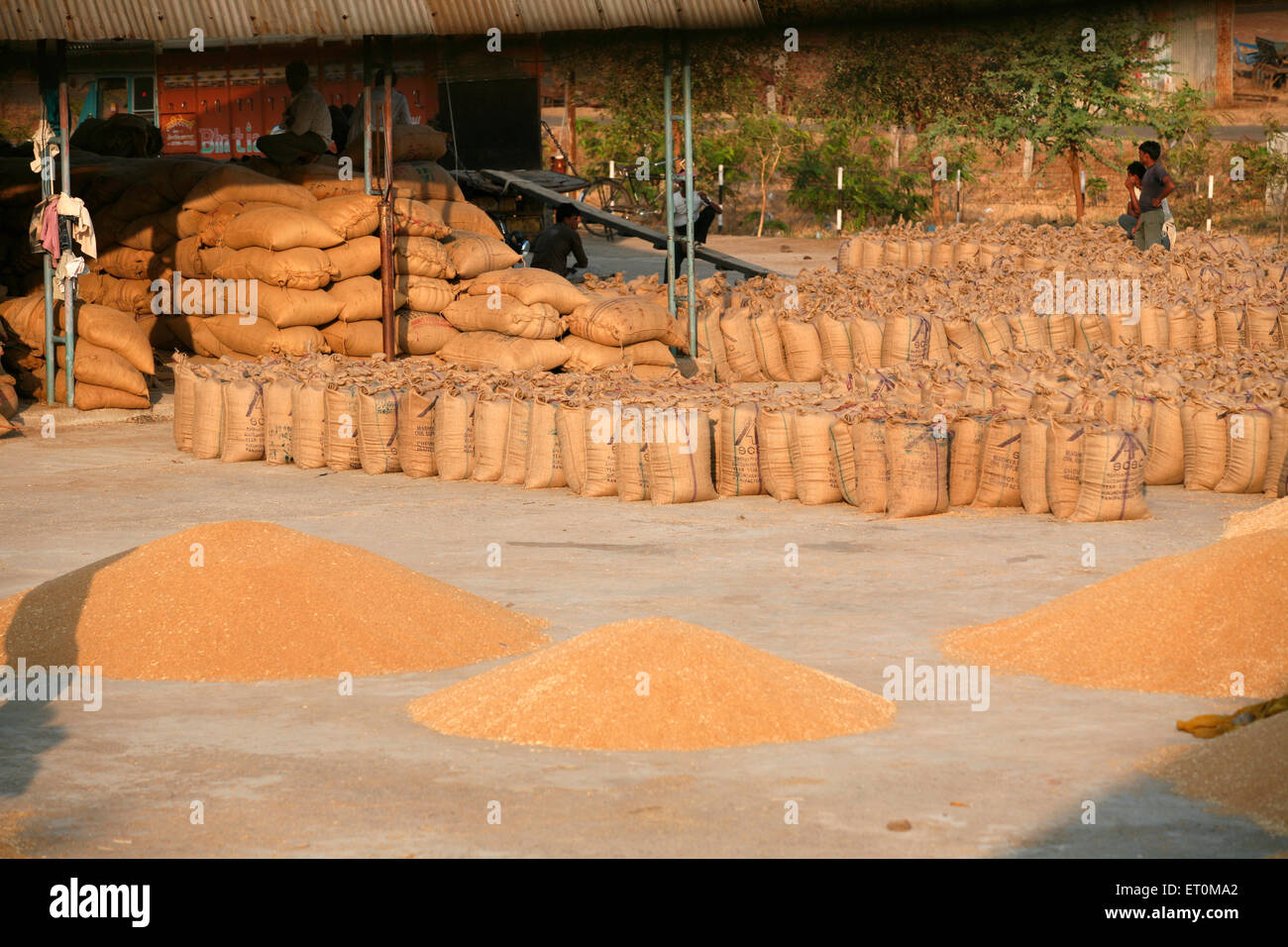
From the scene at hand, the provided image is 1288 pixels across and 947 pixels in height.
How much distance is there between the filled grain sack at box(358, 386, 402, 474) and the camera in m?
9.57

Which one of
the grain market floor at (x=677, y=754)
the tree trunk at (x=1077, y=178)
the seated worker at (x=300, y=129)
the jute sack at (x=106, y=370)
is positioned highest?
the tree trunk at (x=1077, y=178)

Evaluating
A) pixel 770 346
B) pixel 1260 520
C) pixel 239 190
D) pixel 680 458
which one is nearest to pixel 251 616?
pixel 680 458

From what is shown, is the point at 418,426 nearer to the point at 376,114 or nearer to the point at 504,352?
the point at 504,352

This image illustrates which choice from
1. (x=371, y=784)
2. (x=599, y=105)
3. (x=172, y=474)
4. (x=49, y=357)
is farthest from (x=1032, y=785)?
(x=599, y=105)

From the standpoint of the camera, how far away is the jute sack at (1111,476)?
7.72 m

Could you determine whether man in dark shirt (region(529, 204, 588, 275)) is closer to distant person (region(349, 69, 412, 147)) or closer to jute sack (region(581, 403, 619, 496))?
distant person (region(349, 69, 412, 147))

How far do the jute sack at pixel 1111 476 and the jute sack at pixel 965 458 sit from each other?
0.59 metres

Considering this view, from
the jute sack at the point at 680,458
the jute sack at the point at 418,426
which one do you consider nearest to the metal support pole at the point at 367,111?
the jute sack at the point at 418,426

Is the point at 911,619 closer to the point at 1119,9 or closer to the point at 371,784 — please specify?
the point at 371,784

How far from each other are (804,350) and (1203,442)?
4799mm

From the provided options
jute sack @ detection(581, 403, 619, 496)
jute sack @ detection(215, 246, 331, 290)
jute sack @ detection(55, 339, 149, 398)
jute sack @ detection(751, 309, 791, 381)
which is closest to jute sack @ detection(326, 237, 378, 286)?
jute sack @ detection(215, 246, 331, 290)

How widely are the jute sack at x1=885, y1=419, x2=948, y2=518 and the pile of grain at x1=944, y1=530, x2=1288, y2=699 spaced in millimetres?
2438

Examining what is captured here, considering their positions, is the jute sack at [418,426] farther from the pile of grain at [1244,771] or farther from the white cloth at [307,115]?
the pile of grain at [1244,771]

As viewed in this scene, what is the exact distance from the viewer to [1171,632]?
5223mm
